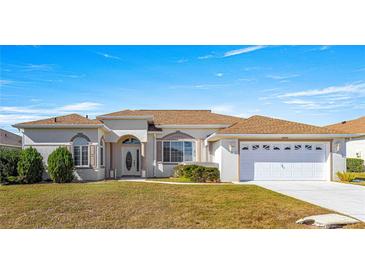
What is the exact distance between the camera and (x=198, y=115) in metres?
19.2

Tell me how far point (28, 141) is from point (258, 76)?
35.2 feet

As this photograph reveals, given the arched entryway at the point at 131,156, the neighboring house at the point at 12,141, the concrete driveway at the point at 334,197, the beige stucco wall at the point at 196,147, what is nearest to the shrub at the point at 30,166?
the neighboring house at the point at 12,141

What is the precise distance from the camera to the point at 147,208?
27.8 ft

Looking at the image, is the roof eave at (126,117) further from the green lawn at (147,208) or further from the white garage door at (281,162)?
the green lawn at (147,208)

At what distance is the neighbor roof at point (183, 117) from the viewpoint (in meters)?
17.8

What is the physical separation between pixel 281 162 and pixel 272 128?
1.72 metres

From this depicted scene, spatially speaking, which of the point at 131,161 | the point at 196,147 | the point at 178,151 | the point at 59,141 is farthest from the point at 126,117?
the point at 196,147

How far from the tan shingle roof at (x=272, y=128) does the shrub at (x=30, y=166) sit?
8396 mm

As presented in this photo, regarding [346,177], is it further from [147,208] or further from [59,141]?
[59,141]

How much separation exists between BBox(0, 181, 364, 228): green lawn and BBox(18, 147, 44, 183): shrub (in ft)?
4.44

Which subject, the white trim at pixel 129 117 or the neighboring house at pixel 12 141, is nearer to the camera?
the neighboring house at pixel 12 141
